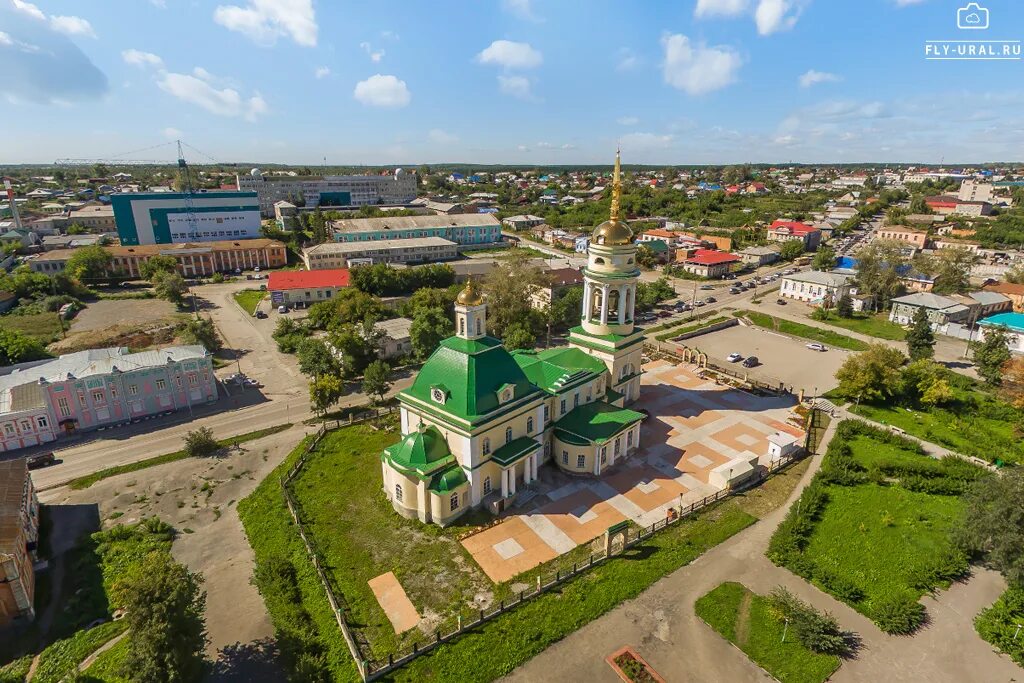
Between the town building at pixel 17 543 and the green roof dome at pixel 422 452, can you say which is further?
the green roof dome at pixel 422 452

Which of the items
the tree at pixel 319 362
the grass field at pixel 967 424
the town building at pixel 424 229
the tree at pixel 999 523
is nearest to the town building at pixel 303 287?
the town building at pixel 424 229

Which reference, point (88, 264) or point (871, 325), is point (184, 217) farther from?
point (871, 325)

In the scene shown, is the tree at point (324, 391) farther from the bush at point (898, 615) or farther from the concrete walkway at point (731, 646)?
the bush at point (898, 615)

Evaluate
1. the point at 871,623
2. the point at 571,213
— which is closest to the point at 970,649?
the point at 871,623

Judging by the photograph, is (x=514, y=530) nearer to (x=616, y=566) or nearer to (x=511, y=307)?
(x=616, y=566)

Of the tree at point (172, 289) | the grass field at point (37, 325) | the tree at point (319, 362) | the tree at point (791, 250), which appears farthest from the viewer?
the tree at point (791, 250)
